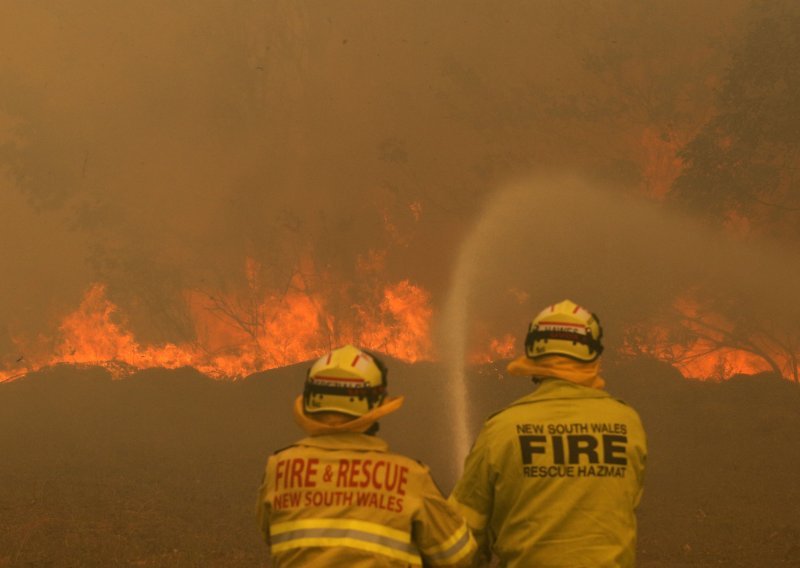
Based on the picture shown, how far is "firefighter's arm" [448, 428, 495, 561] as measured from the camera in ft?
11.8

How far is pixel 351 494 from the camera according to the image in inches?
123

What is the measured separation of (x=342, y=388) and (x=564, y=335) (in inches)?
37.7

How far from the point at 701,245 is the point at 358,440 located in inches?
749

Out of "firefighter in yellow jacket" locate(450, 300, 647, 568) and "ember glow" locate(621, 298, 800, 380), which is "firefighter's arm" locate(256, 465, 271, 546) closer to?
"firefighter in yellow jacket" locate(450, 300, 647, 568)

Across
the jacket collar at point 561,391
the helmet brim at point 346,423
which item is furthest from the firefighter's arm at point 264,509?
the jacket collar at point 561,391

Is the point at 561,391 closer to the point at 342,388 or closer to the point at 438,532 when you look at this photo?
the point at 438,532

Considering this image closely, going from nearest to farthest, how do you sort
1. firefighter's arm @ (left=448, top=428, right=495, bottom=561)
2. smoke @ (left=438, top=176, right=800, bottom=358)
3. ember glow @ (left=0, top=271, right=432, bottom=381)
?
firefighter's arm @ (left=448, top=428, right=495, bottom=561)
smoke @ (left=438, top=176, right=800, bottom=358)
ember glow @ (left=0, top=271, right=432, bottom=381)

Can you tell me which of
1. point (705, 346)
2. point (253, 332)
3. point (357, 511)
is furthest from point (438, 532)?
point (253, 332)

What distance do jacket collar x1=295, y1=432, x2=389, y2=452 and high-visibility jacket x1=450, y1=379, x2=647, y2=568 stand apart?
56 centimetres

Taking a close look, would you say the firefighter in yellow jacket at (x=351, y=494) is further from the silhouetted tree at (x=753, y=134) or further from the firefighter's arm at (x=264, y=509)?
the silhouetted tree at (x=753, y=134)

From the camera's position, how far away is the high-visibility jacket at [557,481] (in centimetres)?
349

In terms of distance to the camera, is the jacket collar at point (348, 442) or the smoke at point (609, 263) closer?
the jacket collar at point (348, 442)

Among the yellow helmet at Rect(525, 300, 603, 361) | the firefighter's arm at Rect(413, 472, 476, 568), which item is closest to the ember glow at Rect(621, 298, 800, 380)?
the yellow helmet at Rect(525, 300, 603, 361)

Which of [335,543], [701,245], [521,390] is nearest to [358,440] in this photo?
[335,543]
